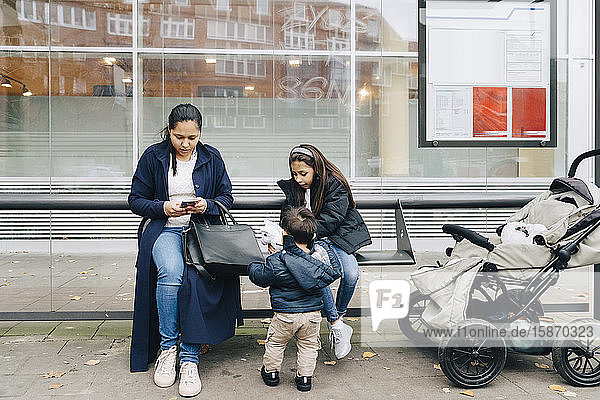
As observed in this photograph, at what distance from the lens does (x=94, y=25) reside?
30.5 ft

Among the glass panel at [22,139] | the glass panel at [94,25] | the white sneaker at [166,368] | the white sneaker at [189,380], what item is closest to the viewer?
the white sneaker at [189,380]

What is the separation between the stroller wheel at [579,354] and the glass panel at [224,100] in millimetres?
5369

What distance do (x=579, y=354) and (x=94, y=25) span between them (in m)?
8.00

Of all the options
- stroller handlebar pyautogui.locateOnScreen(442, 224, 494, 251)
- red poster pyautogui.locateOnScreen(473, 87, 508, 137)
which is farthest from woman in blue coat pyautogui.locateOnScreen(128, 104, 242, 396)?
red poster pyautogui.locateOnScreen(473, 87, 508, 137)

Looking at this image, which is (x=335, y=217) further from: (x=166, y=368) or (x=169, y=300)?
(x=166, y=368)

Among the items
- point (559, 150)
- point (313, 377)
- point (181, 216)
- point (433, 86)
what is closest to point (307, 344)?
point (313, 377)

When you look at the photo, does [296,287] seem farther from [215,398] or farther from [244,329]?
[244,329]

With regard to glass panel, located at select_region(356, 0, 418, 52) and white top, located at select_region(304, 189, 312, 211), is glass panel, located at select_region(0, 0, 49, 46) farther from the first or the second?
white top, located at select_region(304, 189, 312, 211)

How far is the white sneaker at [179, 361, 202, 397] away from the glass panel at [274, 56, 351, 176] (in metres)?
4.94

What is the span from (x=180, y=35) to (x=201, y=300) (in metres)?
6.13

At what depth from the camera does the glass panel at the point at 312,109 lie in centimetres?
862

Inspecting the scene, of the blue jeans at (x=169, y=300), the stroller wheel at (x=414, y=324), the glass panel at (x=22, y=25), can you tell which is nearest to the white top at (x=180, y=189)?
the blue jeans at (x=169, y=300)

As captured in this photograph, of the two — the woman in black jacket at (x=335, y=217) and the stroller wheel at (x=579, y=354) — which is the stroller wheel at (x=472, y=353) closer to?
the stroller wheel at (x=579, y=354)

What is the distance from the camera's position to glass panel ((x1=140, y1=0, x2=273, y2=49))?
30.1ft
